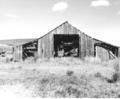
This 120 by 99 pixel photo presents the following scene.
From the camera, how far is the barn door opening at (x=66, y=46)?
105ft

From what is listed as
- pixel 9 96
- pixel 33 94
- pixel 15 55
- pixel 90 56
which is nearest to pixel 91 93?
pixel 33 94

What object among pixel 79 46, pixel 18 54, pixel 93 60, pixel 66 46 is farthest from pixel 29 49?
pixel 93 60

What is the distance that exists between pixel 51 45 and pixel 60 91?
62.6 ft

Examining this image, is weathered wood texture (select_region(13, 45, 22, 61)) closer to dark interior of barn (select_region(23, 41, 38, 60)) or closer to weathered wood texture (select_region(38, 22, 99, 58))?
dark interior of barn (select_region(23, 41, 38, 60))

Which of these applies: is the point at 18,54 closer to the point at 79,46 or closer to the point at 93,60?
the point at 79,46

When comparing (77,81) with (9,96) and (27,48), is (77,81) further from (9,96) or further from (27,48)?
(27,48)

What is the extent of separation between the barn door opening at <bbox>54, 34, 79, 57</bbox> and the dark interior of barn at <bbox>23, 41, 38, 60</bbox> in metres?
3.77

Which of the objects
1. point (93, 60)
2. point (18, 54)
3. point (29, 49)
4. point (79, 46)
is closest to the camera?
point (93, 60)

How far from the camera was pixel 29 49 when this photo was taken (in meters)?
30.5

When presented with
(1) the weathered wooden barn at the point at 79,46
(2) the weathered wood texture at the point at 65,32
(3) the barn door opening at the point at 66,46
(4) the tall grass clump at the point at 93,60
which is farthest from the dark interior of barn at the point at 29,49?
(4) the tall grass clump at the point at 93,60

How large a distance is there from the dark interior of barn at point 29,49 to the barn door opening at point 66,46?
3774 millimetres

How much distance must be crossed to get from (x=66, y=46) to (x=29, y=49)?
21.1 feet

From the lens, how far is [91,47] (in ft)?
93.3

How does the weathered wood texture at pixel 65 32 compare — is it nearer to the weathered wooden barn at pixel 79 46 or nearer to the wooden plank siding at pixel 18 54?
the weathered wooden barn at pixel 79 46
